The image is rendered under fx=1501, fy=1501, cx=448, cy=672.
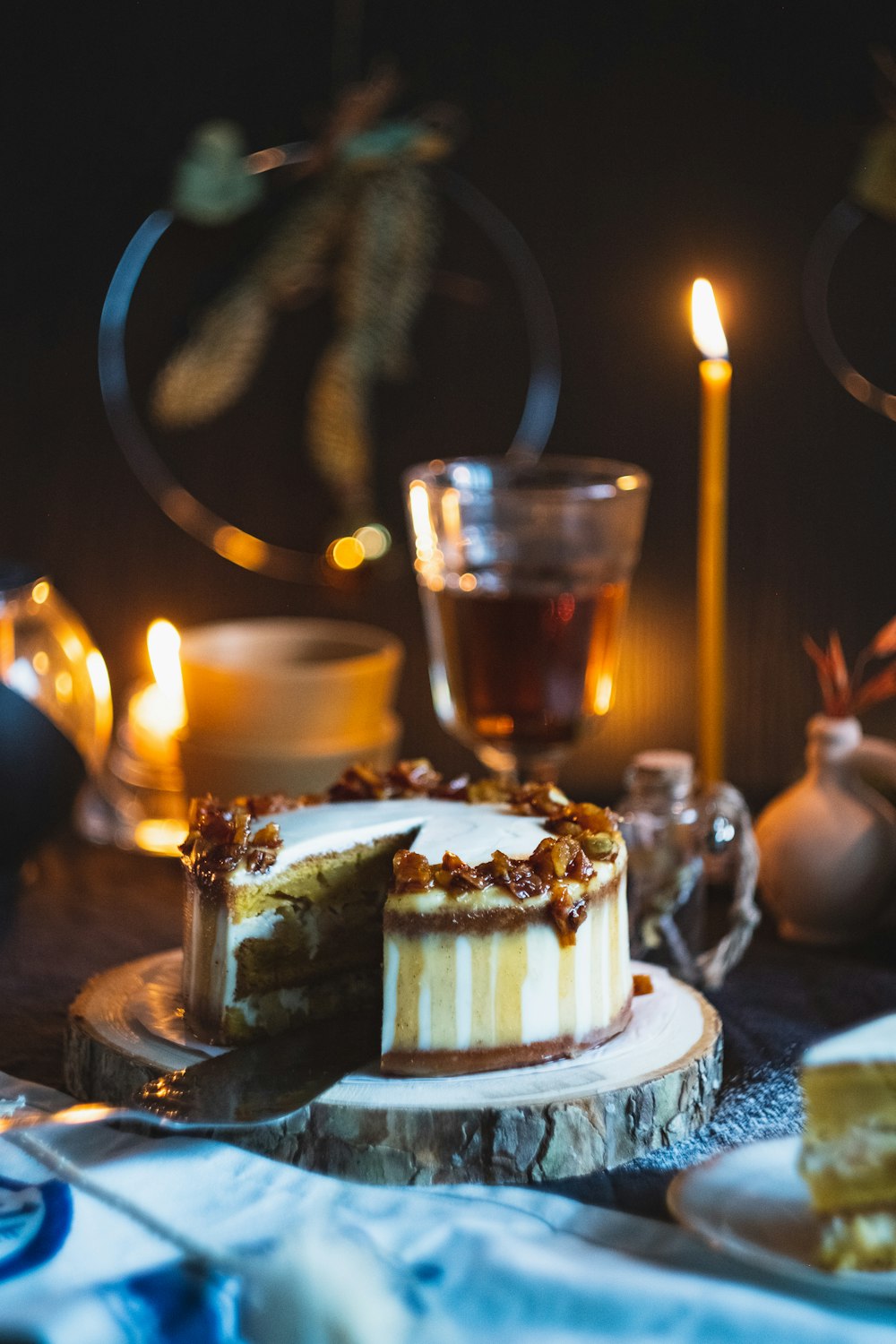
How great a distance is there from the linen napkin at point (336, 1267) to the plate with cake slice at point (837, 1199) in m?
0.02

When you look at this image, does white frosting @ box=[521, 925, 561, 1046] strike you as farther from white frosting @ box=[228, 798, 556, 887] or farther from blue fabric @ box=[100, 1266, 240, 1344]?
blue fabric @ box=[100, 1266, 240, 1344]

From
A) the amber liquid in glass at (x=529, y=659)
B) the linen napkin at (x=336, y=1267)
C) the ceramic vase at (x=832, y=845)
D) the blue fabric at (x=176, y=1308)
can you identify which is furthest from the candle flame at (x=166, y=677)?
the blue fabric at (x=176, y=1308)

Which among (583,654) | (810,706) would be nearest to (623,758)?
(810,706)

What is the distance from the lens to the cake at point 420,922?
1256 millimetres

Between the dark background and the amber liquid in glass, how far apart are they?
0.43 meters

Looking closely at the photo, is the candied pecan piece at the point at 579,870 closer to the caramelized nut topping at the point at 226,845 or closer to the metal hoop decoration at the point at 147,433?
the caramelized nut topping at the point at 226,845

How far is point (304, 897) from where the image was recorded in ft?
4.58

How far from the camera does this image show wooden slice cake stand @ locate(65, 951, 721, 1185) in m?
1.18

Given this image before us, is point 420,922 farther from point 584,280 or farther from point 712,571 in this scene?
point 584,280

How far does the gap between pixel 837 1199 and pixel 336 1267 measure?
1.11ft

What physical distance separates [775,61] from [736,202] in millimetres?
192

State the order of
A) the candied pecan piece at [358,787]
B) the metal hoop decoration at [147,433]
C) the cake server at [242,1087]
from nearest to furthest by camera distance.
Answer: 1. the cake server at [242,1087]
2. the candied pecan piece at [358,787]
3. the metal hoop decoration at [147,433]

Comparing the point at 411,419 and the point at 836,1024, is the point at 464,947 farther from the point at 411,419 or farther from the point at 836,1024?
the point at 411,419

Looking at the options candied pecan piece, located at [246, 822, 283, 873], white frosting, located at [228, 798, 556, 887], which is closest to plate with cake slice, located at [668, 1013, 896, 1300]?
white frosting, located at [228, 798, 556, 887]
